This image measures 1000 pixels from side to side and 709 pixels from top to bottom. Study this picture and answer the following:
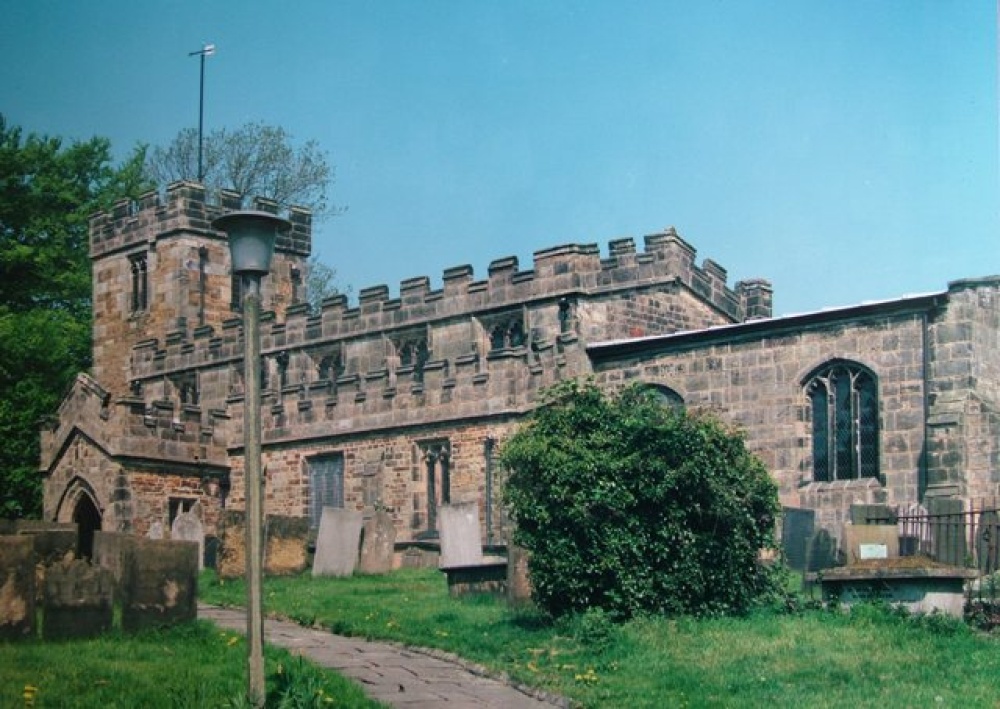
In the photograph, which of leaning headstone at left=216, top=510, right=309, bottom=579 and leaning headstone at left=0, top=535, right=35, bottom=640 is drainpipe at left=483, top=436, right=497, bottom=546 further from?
leaning headstone at left=0, top=535, right=35, bottom=640

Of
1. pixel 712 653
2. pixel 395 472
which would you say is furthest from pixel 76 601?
pixel 395 472

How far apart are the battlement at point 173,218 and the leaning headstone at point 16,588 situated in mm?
28196

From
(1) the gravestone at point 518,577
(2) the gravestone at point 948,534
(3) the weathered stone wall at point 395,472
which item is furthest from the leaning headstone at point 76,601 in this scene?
(3) the weathered stone wall at point 395,472

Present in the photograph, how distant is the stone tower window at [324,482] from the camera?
1355 inches

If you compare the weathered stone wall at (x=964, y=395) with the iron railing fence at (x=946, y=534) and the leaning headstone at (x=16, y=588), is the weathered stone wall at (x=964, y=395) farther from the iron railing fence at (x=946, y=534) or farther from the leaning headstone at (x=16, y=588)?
the leaning headstone at (x=16, y=588)

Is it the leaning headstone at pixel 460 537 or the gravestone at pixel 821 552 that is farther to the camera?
the leaning headstone at pixel 460 537

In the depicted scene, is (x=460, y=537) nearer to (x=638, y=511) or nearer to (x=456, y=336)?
(x=638, y=511)

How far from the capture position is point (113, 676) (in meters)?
12.9

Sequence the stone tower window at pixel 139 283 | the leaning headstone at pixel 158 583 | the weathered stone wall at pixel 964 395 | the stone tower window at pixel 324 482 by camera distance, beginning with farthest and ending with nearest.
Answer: the stone tower window at pixel 139 283, the stone tower window at pixel 324 482, the weathered stone wall at pixel 964 395, the leaning headstone at pixel 158 583

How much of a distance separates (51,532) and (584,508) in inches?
239

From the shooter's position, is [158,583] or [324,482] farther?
[324,482]

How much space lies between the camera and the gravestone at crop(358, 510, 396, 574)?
2553 cm

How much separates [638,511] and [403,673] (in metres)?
4.66

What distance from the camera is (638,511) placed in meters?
18.7
